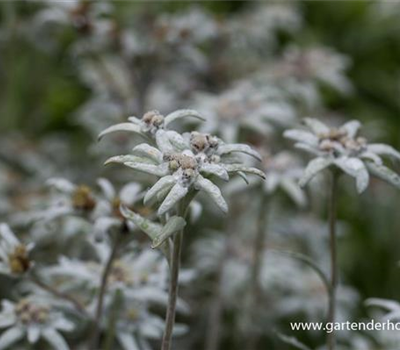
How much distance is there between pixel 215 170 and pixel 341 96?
143 inches

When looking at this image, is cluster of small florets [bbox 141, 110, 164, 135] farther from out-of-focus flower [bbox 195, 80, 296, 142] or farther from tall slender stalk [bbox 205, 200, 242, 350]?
tall slender stalk [bbox 205, 200, 242, 350]

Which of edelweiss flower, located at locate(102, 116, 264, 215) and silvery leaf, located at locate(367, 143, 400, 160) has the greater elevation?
silvery leaf, located at locate(367, 143, 400, 160)

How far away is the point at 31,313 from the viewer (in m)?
2.01

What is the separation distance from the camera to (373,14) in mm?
5305

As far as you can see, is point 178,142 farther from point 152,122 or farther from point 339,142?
point 339,142

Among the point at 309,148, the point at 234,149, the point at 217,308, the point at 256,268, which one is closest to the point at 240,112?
the point at 256,268

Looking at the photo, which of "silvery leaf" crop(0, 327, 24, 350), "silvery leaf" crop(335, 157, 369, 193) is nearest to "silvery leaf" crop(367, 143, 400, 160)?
"silvery leaf" crop(335, 157, 369, 193)

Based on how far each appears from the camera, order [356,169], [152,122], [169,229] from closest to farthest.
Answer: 1. [169,229]
2. [152,122]
3. [356,169]

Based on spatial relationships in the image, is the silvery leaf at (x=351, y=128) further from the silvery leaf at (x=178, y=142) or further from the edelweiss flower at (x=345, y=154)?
the silvery leaf at (x=178, y=142)

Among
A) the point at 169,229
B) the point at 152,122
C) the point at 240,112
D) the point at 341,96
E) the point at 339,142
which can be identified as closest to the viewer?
the point at 169,229

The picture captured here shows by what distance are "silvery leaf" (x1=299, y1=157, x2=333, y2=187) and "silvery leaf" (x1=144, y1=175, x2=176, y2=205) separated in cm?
40

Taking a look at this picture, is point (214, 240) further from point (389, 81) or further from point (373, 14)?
point (373, 14)

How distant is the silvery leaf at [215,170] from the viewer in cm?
152

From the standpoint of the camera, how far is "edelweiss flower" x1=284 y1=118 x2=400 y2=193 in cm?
181
